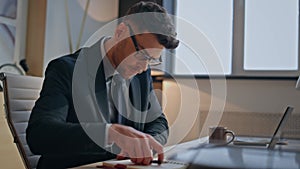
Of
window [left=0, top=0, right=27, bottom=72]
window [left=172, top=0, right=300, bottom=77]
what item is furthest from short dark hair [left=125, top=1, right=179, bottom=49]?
window [left=172, top=0, right=300, bottom=77]

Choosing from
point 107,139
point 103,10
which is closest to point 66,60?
point 107,139

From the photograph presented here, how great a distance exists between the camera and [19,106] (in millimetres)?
1286

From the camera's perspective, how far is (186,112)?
309cm

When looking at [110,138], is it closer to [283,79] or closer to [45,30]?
[45,30]

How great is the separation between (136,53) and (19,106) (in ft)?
1.45

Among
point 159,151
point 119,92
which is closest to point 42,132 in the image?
point 159,151

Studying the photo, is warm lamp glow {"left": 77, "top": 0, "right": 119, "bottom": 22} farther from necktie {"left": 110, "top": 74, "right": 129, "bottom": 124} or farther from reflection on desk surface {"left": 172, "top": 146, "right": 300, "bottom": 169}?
reflection on desk surface {"left": 172, "top": 146, "right": 300, "bottom": 169}

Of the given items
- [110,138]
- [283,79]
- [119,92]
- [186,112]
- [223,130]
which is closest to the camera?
[110,138]

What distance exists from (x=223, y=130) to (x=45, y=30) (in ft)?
5.17

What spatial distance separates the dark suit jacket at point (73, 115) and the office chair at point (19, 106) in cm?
8

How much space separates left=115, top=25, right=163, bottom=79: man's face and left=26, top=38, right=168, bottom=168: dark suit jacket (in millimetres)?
91

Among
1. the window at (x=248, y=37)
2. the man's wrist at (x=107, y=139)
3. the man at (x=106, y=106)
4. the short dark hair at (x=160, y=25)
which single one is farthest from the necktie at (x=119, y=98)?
the window at (x=248, y=37)

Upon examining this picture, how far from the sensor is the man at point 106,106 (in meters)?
0.98

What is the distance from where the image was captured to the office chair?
1209 millimetres
